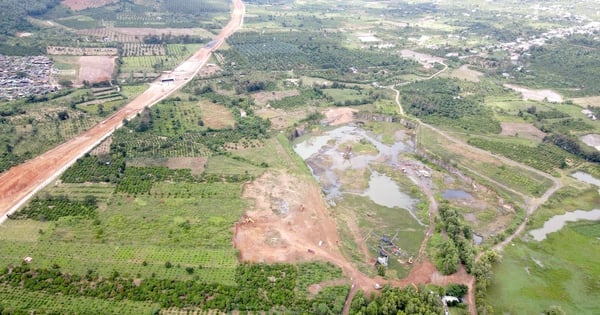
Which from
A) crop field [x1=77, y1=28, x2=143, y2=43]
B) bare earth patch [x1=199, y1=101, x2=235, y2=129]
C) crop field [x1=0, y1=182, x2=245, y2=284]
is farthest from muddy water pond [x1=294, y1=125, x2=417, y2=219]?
crop field [x1=77, y1=28, x2=143, y2=43]

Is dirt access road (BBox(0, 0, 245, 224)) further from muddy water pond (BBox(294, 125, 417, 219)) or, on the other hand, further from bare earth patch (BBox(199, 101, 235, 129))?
muddy water pond (BBox(294, 125, 417, 219))

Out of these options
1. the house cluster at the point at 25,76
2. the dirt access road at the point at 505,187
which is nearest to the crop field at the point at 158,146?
the house cluster at the point at 25,76

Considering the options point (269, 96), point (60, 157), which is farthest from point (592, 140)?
point (60, 157)

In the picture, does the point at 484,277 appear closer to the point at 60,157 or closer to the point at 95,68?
the point at 60,157

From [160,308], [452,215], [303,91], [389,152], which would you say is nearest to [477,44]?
[303,91]

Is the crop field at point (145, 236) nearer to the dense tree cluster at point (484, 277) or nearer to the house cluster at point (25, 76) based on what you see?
the dense tree cluster at point (484, 277)

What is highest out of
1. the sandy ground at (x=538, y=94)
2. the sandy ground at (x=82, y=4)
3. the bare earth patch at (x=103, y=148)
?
the sandy ground at (x=82, y=4)
